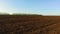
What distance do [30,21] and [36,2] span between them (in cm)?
10

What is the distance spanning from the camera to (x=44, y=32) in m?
0.50

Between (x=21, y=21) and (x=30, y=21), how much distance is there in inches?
1.5

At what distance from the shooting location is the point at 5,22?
0.47 metres

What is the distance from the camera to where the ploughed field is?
469 mm

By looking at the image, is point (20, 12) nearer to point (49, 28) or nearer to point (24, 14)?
point (24, 14)

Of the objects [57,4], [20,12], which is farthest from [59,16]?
[20,12]

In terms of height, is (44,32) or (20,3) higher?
(20,3)

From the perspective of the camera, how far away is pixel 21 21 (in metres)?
0.50

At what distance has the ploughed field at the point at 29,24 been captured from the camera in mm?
469

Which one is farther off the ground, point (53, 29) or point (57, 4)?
point (57, 4)

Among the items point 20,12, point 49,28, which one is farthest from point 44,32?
point 20,12

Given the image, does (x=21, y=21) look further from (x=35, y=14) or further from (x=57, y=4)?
(x=57, y=4)

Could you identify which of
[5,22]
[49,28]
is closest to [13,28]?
[5,22]

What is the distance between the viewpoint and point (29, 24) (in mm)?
500
